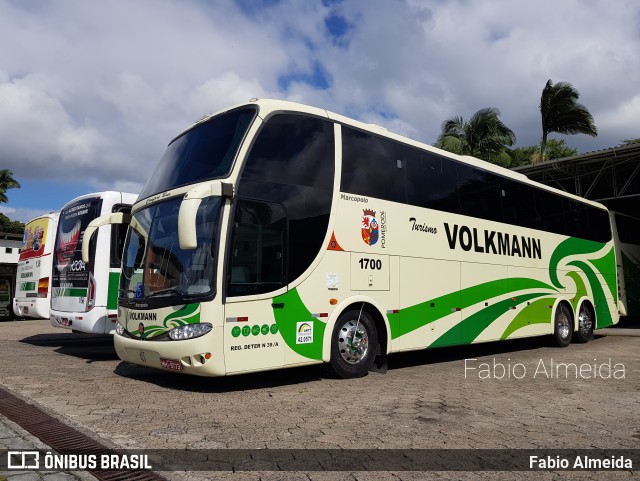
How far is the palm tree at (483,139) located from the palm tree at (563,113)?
189cm

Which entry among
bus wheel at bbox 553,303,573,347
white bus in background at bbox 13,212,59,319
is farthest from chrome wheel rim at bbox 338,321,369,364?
white bus in background at bbox 13,212,59,319

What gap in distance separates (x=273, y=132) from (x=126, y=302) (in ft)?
10.6

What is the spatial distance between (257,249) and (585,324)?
11179 millimetres

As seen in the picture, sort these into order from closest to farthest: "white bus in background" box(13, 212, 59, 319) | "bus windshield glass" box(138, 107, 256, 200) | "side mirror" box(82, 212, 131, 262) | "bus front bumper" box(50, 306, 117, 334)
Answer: "bus windshield glass" box(138, 107, 256, 200), "side mirror" box(82, 212, 131, 262), "bus front bumper" box(50, 306, 117, 334), "white bus in background" box(13, 212, 59, 319)

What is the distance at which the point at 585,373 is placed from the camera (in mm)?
8875

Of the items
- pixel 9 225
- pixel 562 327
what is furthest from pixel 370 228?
pixel 9 225

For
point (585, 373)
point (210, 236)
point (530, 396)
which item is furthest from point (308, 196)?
point (585, 373)

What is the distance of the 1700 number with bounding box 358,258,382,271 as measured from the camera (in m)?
8.15

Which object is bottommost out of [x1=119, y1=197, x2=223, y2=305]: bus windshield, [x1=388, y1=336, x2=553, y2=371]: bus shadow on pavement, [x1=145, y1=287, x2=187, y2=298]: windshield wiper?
[x1=388, y1=336, x2=553, y2=371]: bus shadow on pavement

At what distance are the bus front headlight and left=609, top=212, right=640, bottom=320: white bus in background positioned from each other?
55.1ft

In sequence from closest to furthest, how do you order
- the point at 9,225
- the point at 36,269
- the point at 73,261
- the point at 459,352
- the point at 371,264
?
1. the point at 371,264
2. the point at 73,261
3. the point at 459,352
4. the point at 36,269
5. the point at 9,225

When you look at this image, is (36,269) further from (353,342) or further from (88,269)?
(353,342)

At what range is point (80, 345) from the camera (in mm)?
13289

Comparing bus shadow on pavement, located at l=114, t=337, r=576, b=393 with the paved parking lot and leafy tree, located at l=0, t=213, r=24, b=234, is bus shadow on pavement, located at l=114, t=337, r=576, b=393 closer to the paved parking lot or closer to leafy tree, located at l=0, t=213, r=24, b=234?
the paved parking lot
